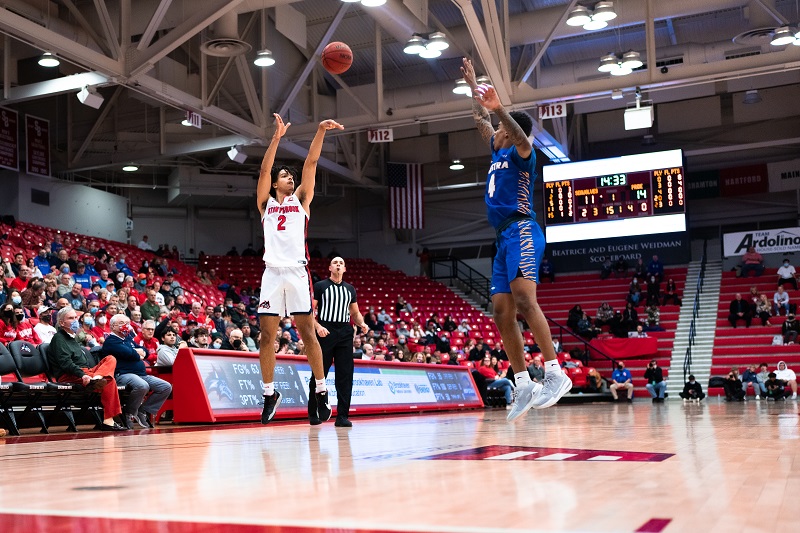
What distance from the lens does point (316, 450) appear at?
440 cm

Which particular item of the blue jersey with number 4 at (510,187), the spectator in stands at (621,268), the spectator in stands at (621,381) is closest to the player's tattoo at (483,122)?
the blue jersey with number 4 at (510,187)

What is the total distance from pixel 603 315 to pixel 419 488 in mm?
23754

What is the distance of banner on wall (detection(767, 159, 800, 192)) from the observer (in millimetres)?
26594

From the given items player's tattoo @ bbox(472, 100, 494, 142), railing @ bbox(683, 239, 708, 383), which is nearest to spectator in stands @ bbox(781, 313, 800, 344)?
railing @ bbox(683, 239, 708, 383)

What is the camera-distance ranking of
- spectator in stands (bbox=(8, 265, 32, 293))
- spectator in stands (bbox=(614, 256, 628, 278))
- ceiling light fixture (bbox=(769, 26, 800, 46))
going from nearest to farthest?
spectator in stands (bbox=(8, 265, 32, 293))
ceiling light fixture (bbox=(769, 26, 800, 46))
spectator in stands (bbox=(614, 256, 628, 278))

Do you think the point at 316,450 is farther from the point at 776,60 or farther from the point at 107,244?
the point at 107,244

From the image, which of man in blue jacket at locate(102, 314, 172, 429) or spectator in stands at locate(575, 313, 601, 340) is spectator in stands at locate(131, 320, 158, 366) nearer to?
man in blue jacket at locate(102, 314, 172, 429)

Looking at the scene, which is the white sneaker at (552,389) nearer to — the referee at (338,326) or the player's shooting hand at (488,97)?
the player's shooting hand at (488,97)

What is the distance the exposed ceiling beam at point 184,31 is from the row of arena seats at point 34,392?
7204 millimetres

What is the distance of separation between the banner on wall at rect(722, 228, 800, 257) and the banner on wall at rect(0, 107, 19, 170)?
19.9m

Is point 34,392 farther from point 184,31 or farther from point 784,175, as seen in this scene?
point 784,175

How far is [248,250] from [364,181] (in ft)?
14.3

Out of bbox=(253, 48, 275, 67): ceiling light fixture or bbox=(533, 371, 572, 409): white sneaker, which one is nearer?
bbox=(533, 371, 572, 409): white sneaker

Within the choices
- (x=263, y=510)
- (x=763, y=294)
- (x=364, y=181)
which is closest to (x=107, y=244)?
(x=364, y=181)
